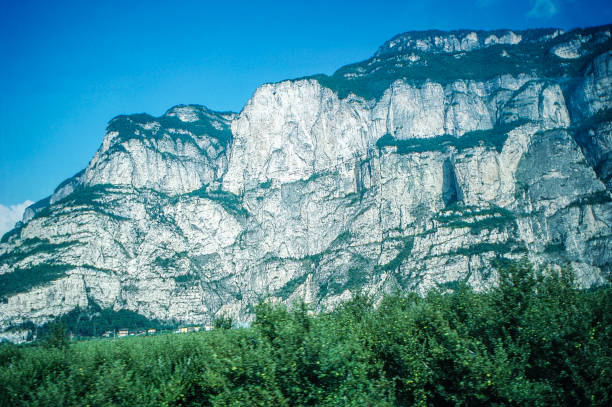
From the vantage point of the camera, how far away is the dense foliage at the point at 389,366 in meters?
17.0

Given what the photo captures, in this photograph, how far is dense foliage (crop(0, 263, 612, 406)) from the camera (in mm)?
16984

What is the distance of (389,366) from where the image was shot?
24.7 metres

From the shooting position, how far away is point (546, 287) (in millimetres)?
30781

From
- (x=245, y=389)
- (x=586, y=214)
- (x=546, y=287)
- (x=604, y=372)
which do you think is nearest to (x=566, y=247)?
(x=586, y=214)

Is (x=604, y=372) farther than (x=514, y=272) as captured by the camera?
No

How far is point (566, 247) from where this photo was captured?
192m

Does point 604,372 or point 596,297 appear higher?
point 596,297

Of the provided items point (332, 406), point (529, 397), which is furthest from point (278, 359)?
point (529, 397)

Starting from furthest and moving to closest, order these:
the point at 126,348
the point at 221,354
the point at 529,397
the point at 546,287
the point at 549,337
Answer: the point at 126,348 < the point at 546,287 < the point at 549,337 < the point at 221,354 < the point at 529,397

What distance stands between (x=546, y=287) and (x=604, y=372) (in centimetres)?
1249

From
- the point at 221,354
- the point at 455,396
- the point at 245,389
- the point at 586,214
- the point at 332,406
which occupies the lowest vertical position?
the point at 455,396

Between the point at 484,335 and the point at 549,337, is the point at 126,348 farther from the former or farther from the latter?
the point at 549,337

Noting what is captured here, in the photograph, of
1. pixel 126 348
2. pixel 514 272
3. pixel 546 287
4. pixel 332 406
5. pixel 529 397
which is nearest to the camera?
pixel 332 406

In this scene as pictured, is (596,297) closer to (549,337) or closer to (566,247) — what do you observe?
(549,337)
